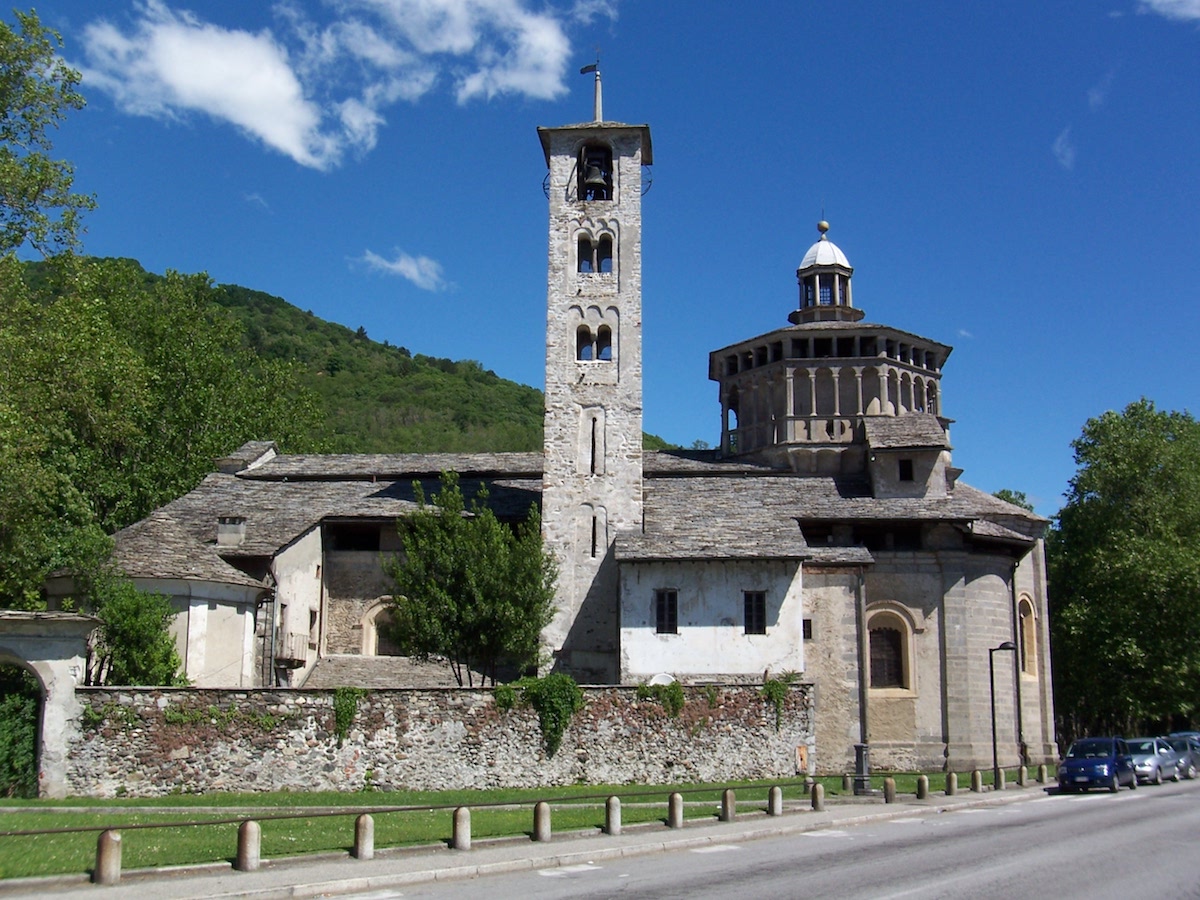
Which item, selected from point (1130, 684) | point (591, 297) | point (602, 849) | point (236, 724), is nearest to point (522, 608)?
point (236, 724)

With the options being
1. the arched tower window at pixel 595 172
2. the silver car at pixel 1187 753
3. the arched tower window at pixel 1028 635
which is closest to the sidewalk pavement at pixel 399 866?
the silver car at pixel 1187 753

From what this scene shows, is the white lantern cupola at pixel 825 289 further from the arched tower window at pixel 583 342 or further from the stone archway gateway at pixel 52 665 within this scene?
the stone archway gateway at pixel 52 665

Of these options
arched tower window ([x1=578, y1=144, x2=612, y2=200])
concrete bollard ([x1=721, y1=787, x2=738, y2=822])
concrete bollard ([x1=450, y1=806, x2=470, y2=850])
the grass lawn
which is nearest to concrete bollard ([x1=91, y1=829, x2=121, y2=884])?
the grass lawn

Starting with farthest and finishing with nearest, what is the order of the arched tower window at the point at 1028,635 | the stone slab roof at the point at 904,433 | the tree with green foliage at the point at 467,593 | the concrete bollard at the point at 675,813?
the arched tower window at the point at 1028,635, the stone slab roof at the point at 904,433, the tree with green foliage at the point at 467,593, the concrete bollard at the point at 675,813

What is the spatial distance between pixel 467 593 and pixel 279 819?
44.1 feet

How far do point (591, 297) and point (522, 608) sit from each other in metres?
12.1

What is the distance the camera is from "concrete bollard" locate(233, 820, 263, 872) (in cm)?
1567

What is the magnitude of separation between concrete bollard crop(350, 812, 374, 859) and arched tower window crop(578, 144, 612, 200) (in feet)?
92.9

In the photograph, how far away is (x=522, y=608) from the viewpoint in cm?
3344

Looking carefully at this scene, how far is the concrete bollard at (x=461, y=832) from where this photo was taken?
1803 centimetres

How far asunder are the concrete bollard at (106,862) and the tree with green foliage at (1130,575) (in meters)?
46.8

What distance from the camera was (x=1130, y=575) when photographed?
1988 inches

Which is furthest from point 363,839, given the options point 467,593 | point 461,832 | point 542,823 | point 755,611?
point 755,611

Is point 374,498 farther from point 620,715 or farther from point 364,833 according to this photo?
point 364,833
